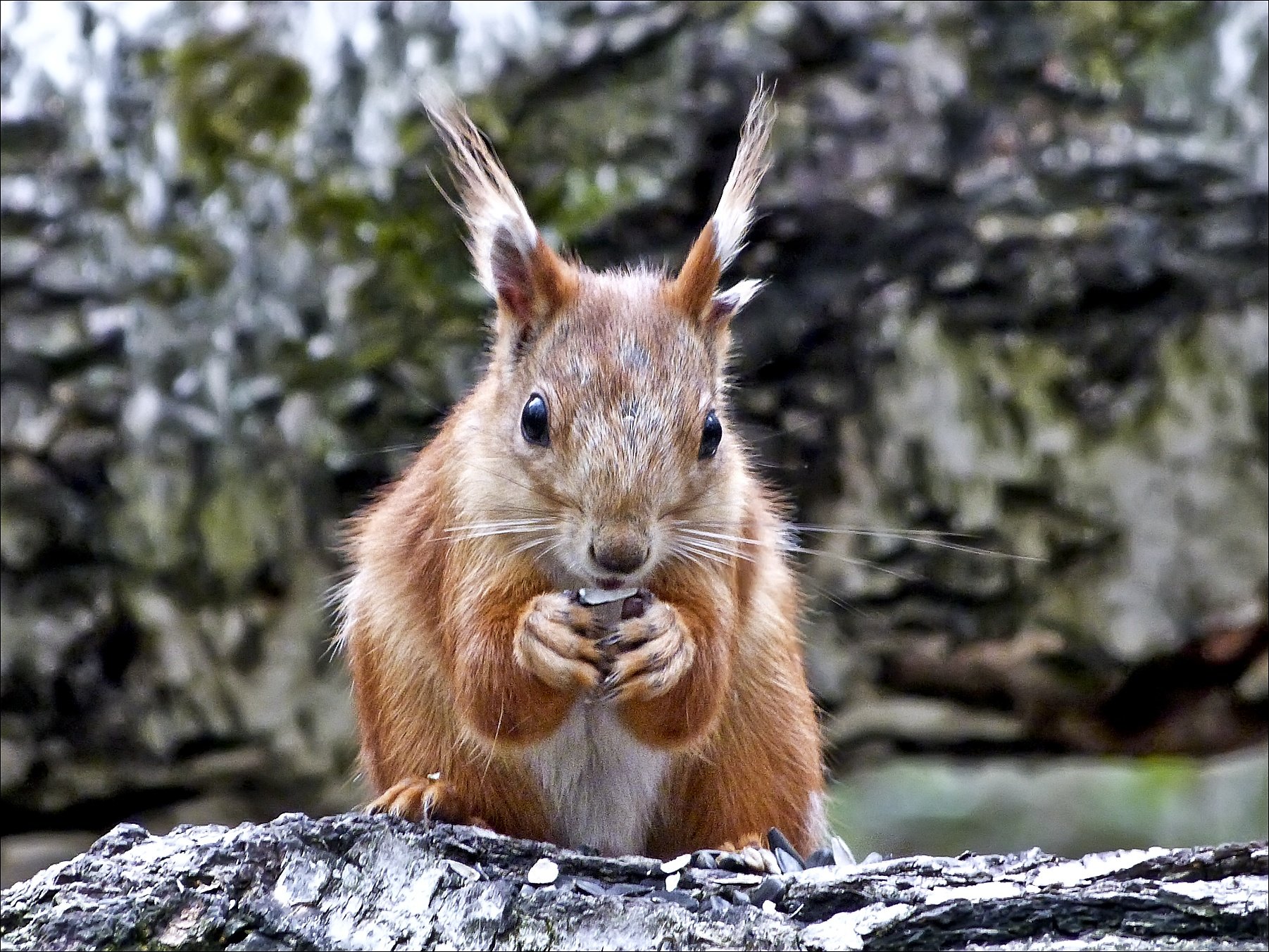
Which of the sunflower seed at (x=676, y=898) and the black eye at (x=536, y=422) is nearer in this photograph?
the sunflower seed at (x=676, y=898)

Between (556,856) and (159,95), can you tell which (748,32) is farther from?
(556,856)

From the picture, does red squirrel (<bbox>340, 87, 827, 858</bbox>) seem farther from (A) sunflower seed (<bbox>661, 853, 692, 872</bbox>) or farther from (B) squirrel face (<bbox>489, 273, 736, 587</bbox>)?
(A) sunflower seed (<bbox>661, 853, 692, 872</bbox>)

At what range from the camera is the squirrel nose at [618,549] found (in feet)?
6.43

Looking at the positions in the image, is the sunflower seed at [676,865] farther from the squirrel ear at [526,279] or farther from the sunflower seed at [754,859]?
the squirrel ear at [526,279]

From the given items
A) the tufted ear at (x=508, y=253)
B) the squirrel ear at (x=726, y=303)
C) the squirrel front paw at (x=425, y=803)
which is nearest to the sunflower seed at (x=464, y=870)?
the squirrel front paw at (x=425, y=803)

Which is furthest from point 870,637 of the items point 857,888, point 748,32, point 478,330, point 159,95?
point 159,95

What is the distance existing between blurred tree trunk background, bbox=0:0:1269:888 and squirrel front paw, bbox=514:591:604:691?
1874mm

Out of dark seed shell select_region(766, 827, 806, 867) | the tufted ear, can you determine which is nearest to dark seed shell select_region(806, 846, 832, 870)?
dark seed shell select_region(766, 827, 806, 867)

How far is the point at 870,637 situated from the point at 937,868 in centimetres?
212

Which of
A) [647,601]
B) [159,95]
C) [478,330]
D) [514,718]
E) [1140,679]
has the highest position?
[159,95]

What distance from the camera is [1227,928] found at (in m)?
1.60

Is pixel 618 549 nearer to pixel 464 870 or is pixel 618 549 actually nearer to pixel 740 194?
pixel 464 870

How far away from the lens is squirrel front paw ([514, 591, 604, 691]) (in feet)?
6.61

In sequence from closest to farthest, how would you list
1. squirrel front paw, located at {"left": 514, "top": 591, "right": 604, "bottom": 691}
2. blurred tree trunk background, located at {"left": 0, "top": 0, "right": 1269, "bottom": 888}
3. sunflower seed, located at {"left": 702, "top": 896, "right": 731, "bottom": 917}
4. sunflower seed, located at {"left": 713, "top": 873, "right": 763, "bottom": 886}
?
sunflower seed, located at {"left": 702, "top": 896, "right": 731, "bottom": 917} → sunflower seed, located at {"left": 713, "top": 873, "right": 763, "bottom": 886} → squirrel front paw, located at {"left": 514, "top": 591, "right": 604, "bottom": 691} → blurred tree trunk background, located at {"left": 0, "top": 0, "right": 1269, "bottom": 888}
